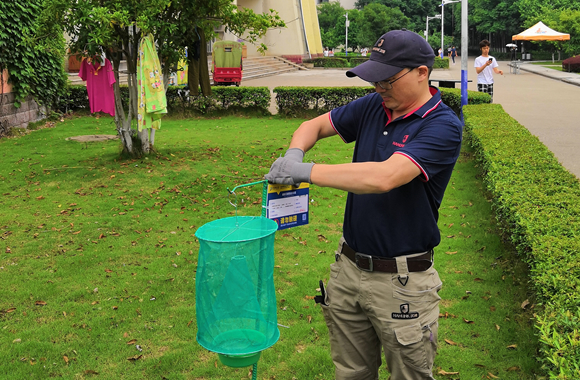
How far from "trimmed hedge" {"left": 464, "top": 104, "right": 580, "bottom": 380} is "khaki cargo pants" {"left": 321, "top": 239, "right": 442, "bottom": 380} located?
1.97 ft

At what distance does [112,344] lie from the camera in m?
4.18

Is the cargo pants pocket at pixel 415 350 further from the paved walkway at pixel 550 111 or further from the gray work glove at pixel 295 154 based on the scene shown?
the paved walkway at pixel 550 111

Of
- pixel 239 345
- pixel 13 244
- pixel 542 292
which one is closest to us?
pixel 239 345

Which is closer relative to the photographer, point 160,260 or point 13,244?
point 160,260

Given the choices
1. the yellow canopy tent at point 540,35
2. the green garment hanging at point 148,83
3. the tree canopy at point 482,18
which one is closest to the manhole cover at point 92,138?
the green garment hanging at point 148,83

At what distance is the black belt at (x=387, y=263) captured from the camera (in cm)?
256

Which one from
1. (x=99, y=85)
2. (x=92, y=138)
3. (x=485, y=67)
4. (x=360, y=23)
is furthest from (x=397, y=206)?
(x=360, y=23)

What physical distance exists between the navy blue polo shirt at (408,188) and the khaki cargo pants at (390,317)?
12 cm

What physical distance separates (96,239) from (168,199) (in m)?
1.66

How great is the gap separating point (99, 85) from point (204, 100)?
4.86m

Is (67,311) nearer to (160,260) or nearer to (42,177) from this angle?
(160,260)

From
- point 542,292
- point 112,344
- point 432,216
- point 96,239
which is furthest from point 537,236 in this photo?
point 96,239

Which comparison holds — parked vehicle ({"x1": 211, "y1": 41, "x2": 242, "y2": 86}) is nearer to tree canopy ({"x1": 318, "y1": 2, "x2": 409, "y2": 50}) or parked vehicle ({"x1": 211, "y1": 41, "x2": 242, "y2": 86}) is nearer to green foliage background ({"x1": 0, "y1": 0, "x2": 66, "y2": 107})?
green foliage background ({"x1": 0, "y1": 0, "x2": 66, "y2": 107})

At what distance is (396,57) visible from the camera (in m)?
2.44
